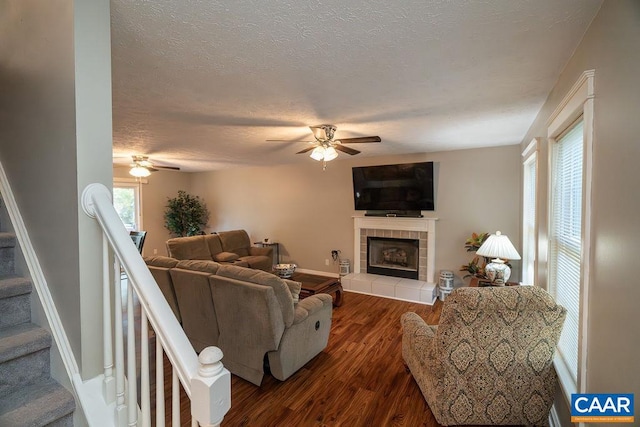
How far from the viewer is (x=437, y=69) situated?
6.04ft

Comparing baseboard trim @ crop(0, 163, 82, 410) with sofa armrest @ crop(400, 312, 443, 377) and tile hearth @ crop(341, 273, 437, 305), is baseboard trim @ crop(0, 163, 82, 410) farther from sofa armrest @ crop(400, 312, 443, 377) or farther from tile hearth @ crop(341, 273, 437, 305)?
tile hearth @ crop(341, 273, 437, 305)

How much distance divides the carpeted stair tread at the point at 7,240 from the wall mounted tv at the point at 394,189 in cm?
463

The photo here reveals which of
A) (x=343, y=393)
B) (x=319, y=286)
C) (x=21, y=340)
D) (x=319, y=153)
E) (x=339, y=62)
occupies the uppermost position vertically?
(x=339, y=62)

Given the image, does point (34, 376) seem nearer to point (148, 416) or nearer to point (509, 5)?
point (148, 416)

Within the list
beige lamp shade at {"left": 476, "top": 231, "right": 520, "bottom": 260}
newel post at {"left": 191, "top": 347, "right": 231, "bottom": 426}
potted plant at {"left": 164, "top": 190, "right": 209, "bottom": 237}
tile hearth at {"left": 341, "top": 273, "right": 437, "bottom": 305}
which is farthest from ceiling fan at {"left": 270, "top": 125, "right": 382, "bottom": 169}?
potted plant at {"left": 164, "top": 190, "right": 209, "bottom": 237}

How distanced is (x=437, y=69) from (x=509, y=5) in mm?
601

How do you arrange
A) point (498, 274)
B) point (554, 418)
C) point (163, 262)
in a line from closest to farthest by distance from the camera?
→ 1. point (554, 418)
2. point (163, 262)
3. point (498, 274)

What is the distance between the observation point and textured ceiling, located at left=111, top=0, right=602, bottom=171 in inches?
50.7

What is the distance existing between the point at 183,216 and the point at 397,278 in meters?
5.29

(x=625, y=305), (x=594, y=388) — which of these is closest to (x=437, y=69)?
(x=625, y=305)

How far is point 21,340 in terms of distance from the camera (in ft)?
3.82

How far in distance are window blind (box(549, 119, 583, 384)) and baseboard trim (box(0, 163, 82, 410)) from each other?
250cm

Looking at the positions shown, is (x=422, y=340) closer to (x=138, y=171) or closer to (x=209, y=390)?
(x=209, y=390)

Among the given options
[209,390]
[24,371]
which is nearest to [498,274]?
[209,390]
